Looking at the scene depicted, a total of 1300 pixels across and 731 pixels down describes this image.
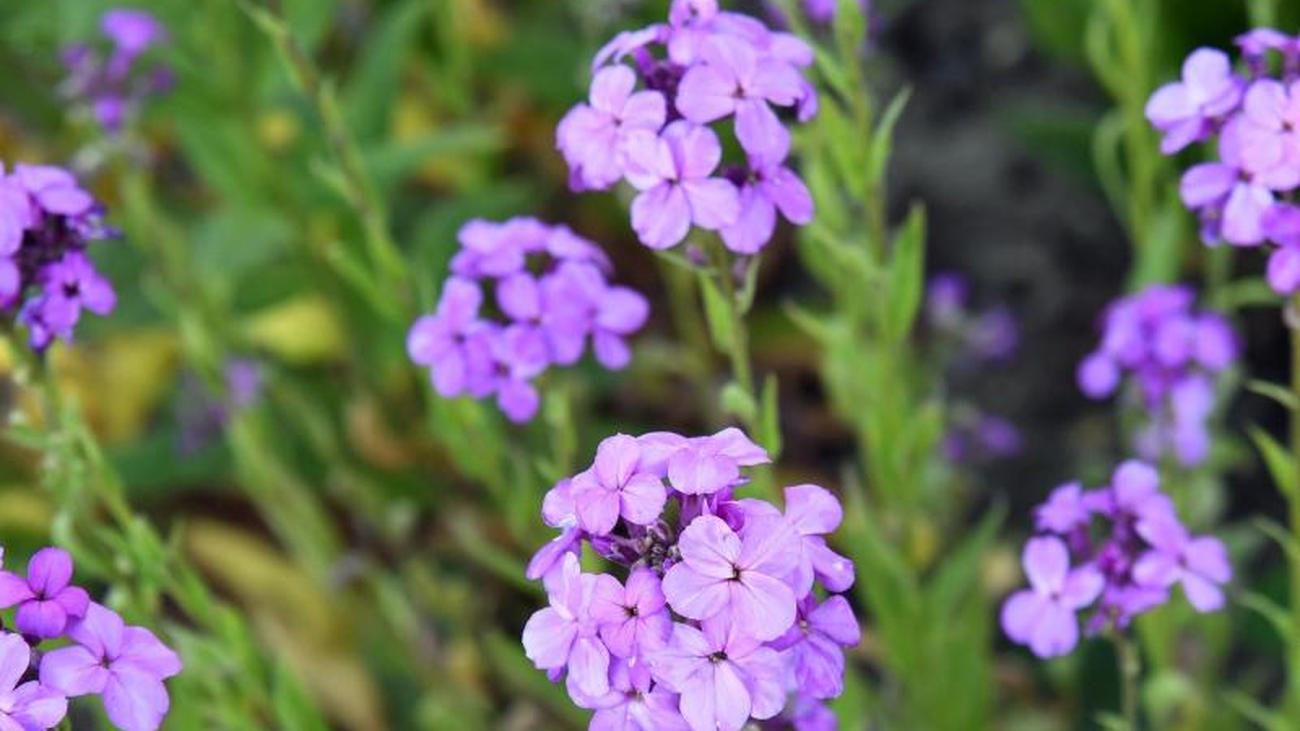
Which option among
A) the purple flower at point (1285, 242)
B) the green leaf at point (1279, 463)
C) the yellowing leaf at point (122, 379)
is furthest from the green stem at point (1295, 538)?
the yellowing leaf at point (122, 379)

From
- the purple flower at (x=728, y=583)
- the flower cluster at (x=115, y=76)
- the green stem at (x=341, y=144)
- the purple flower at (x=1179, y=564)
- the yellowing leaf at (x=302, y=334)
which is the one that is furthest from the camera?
the yellowing leaf at (x=302, y=334)

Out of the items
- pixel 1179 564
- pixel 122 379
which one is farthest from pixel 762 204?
pixel 122 379

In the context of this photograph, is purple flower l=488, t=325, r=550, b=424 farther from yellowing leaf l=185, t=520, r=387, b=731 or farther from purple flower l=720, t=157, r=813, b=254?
yellowing leaf l=185, t=520, r=387, b=731

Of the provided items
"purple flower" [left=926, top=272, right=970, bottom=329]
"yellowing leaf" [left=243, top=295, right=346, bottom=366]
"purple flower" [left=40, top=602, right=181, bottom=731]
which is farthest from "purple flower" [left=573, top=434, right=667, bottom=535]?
"yellowing leaf" [left=243, top=295, right=346, bottom=366]

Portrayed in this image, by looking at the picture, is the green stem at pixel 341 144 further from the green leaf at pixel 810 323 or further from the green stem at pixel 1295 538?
the green stem at pixel 1295 538

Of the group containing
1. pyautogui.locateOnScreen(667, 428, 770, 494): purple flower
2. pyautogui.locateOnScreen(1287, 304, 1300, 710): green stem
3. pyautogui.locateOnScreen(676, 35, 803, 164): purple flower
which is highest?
pyautogui.locateOnScreen(676, 35, 803, 164): purple flower
